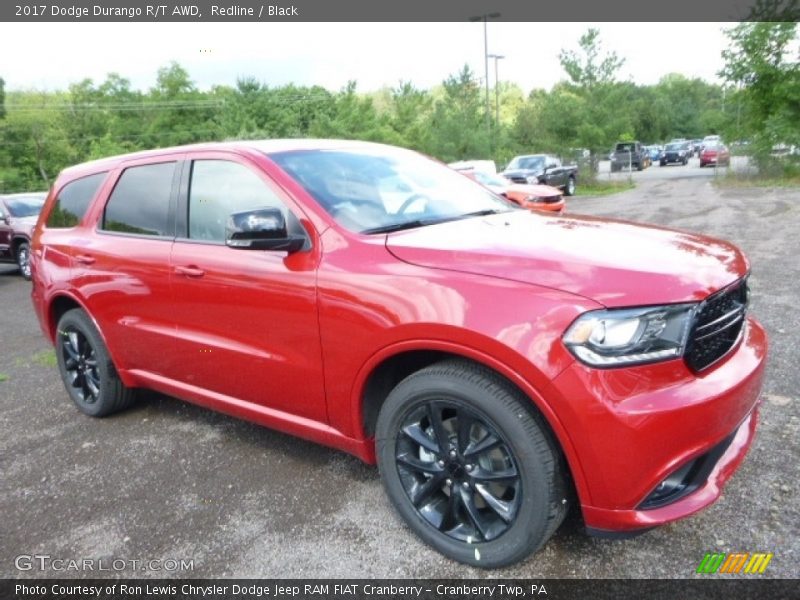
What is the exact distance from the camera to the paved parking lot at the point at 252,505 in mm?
2529

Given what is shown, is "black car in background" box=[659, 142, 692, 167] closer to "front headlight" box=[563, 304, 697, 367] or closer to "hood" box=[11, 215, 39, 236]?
"hood" box=[11, 215, 39, 236]

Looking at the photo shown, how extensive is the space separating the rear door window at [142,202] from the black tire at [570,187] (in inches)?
857

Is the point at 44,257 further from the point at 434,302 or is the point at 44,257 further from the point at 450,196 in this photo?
the point at 434,302

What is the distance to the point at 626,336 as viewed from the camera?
2.05m

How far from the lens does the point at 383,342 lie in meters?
2.48

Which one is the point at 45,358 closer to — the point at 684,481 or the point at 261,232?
the point at 261,232

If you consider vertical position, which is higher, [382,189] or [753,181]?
[382,189]

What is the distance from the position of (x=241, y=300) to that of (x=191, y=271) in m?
0.43

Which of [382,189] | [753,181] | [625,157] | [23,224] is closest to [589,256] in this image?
[382,189]

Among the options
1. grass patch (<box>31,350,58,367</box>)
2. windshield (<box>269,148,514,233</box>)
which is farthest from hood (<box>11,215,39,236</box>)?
windshield (<box>269,148,514,233</box>)

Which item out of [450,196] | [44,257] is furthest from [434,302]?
[44,257]

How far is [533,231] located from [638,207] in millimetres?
15034

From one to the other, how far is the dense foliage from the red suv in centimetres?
2209

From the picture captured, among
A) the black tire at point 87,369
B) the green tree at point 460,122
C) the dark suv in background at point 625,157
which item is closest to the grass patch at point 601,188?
the dark suv in background at point 625,157
